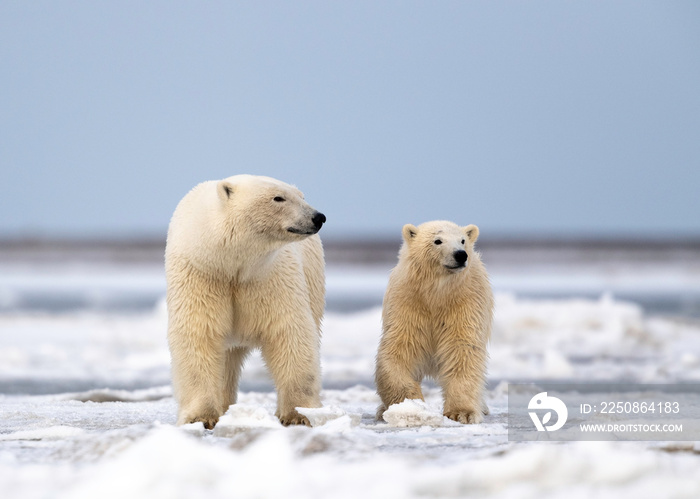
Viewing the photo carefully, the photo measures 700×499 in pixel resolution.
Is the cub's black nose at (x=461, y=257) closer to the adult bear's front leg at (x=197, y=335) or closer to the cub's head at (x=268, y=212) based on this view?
the cub's head at (x=268, y=212)

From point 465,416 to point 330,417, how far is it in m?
1.01

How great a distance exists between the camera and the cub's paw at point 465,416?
5.06 m

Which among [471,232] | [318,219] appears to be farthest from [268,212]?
[471,232]

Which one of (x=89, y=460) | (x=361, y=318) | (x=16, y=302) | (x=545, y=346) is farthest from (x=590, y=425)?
(x=16, y=302)

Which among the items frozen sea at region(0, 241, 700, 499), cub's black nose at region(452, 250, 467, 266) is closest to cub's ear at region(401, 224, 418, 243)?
cub's black nose at region(452, 250, 467, 266)

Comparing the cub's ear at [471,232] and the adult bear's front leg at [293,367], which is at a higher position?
the cub's ear at [471,232]

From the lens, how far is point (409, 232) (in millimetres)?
5930

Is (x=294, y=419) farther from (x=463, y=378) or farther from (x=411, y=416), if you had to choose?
(x=463, y=378)

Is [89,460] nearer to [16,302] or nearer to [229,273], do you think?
[229,273]

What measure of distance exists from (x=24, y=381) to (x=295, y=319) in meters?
4.55

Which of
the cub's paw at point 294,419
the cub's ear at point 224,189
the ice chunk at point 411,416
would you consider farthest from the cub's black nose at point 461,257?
the cub's ear at point 224,189

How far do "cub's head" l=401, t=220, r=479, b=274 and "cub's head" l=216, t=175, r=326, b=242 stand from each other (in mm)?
1131

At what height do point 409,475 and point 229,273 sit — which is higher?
point 229,273

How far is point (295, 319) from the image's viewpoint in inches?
193
